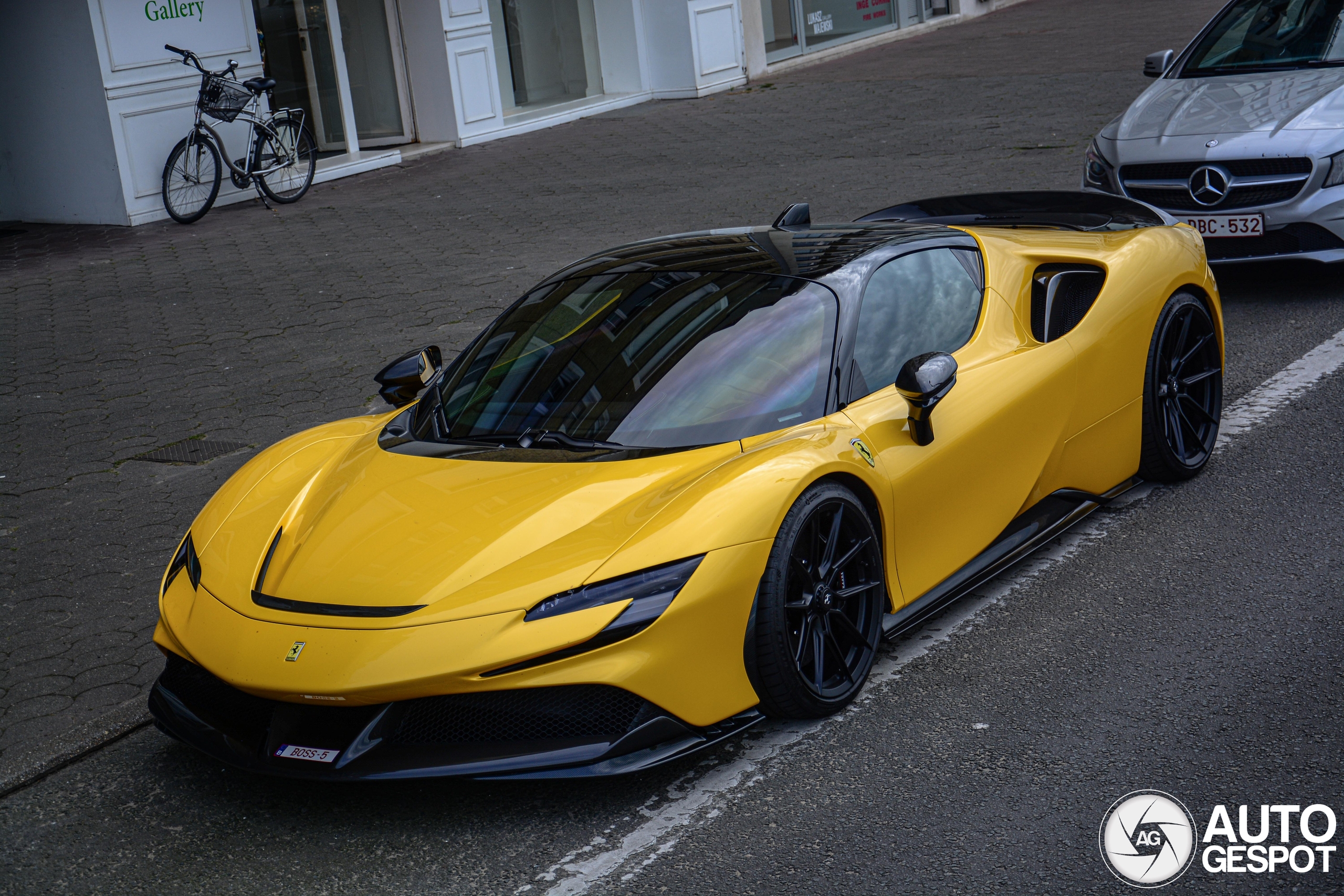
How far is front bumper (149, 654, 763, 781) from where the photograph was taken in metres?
3.34

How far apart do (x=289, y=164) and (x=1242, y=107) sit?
29.6 ft

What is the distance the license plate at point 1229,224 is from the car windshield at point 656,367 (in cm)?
422

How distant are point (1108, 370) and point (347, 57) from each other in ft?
41.9

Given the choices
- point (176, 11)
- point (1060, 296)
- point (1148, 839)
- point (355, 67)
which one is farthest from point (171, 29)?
point (1148, 839)

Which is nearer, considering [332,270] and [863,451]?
[863,451]

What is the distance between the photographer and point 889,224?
16.6ft

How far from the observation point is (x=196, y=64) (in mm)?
12961

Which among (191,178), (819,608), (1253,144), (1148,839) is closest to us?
(1148,839)

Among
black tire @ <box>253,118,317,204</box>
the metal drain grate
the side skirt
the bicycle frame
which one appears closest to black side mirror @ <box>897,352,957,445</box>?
the side skirt

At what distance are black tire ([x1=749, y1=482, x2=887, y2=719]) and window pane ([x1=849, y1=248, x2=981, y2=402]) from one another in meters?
0.48

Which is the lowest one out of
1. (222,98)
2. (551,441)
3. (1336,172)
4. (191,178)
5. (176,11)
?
(551,441)

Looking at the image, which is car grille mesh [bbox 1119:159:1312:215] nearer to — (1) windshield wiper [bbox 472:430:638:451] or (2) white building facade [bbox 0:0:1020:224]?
(1) windshield wiper [bbox 472:430:638:451]

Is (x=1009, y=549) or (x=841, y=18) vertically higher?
(x=841, y=18)

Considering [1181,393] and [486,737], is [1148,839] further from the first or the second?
[1181,393]
